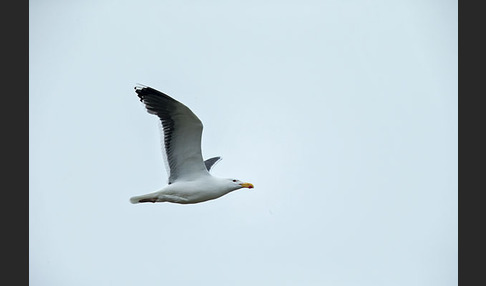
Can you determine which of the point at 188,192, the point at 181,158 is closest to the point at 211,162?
the point at 181,158

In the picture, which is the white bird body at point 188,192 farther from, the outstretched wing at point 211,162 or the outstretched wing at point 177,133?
the outstretched wing at point 211,162

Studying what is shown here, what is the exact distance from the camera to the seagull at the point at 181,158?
10.4 metres

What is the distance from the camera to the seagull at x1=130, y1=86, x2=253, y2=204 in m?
10.4

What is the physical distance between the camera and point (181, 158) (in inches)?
420

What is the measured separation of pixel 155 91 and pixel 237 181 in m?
1.51

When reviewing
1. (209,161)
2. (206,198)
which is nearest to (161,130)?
(206,198)

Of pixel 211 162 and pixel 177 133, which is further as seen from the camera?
pixel 211 162

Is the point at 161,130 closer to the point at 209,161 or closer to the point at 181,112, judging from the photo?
the point at 181,112

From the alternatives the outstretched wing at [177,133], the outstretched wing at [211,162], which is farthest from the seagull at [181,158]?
the outstretched wing at [211,162]

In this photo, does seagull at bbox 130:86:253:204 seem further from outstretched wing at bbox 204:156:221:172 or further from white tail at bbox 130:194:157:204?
outstretched wing at bbox 204:156:221:172

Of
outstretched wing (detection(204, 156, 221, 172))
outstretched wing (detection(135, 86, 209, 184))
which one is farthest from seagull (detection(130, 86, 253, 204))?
outstretched wing (detection(204, 156, 221, 172))

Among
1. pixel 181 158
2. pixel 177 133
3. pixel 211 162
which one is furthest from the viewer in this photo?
pixel 211 162

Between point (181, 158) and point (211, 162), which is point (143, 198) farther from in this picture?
point (211, 162)

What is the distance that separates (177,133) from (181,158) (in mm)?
359
